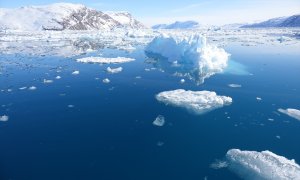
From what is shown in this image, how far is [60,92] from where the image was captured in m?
14.5

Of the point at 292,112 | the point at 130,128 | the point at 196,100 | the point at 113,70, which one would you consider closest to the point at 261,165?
the point at 130,128

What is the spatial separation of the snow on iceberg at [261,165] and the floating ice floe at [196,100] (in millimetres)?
3376

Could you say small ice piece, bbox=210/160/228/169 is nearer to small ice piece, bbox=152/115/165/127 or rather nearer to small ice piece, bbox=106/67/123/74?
small ice piece, bbox=152/115/165/127

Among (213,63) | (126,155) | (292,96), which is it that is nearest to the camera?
(126,155)

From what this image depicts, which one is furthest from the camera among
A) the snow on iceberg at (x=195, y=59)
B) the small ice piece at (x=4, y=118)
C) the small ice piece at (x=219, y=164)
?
the snow on iceberg at (x=195, y=59)

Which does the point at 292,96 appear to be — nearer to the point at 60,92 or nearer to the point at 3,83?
the point at 60,92

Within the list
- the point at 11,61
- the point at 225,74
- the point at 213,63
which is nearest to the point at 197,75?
the point at 225,74

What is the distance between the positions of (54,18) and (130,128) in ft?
202

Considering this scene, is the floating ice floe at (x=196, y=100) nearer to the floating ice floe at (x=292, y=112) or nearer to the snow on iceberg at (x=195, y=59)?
the floating ice floe at (x=292, y=112)

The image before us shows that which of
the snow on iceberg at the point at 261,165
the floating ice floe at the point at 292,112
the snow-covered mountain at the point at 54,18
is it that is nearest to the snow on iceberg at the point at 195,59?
the floating ice floe at the point at 292,112

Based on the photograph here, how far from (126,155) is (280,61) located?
17927 millimetres

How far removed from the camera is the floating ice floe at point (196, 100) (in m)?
11.9

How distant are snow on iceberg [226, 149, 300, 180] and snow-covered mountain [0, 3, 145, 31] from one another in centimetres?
5677

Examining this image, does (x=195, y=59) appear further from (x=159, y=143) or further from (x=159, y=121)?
(x=159, y=143)
